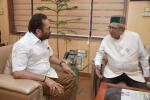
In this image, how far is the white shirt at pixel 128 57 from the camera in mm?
1915

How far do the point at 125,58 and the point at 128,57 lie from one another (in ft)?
0.11

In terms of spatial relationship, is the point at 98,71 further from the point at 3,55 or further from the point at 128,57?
the point at 3,55

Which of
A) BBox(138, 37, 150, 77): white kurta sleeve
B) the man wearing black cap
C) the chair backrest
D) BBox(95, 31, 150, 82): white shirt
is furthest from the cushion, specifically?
BBox(138, 37, 150, 77): white kurta sleeve

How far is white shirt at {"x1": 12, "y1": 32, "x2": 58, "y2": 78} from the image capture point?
1.54 metres

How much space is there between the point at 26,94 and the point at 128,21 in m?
1.77

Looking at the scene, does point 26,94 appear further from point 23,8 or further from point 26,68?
point 23,8

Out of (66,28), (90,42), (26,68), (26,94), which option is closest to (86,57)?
(90,42)

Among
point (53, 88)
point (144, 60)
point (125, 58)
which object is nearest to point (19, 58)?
point (53, 88)

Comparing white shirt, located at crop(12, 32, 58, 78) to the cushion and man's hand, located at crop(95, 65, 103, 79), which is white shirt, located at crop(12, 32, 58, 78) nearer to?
the cushion

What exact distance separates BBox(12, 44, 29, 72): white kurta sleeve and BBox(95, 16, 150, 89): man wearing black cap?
0.85m

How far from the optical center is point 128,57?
191 centimetres

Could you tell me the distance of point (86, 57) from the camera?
3068mm

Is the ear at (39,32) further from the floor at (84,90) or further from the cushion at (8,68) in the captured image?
the floor at (84,90)

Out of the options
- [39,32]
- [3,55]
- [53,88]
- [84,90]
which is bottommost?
[84,90]
